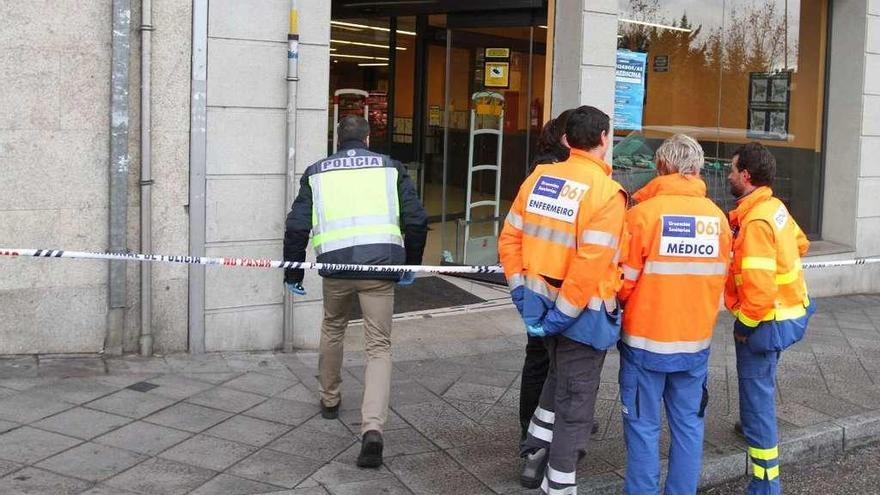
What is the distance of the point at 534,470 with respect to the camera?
498cm

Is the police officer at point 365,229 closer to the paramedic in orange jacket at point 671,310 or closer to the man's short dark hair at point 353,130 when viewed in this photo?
the man's short dark hair at point 353,130

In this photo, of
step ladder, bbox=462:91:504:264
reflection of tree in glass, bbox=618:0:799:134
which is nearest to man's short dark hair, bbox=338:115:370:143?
reflection of tree in glass, bbox=618:0:799:134

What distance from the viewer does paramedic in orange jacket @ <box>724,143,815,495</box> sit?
4723 mm

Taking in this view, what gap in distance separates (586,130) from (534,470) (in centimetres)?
175

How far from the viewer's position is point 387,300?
5434 mm

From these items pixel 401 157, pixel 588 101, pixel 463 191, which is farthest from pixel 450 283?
pixel 401 157

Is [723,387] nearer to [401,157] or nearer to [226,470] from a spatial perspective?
[226,470]

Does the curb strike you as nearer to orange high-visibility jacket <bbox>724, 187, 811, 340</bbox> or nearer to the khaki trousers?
orange high-visibility jacket <bbox>724, 187, 811, 340</bbox>

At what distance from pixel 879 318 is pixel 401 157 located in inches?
246

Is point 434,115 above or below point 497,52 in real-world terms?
below

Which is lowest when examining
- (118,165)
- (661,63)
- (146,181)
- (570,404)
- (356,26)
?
(570,404)

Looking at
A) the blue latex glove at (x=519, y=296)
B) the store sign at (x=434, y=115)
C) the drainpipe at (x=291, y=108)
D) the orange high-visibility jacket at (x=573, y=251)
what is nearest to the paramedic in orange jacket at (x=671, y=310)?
the orange high-visibility jacket at (x=573, y=251)

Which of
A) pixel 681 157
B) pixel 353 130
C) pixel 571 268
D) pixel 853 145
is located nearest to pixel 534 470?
pixel 571 268

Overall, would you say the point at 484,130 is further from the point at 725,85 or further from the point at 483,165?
the point at 725,85
